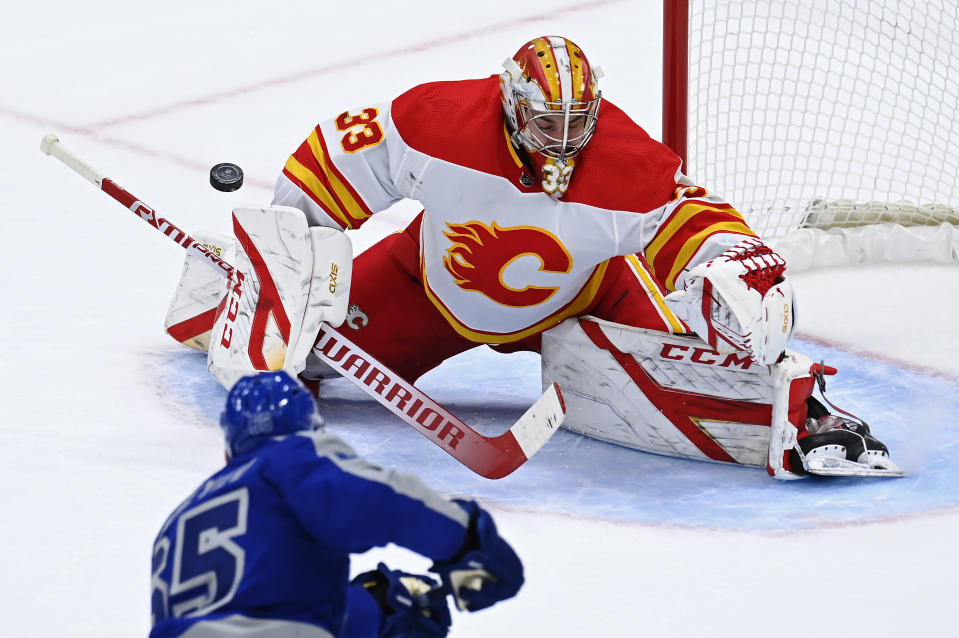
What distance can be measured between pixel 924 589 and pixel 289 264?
1449 mm

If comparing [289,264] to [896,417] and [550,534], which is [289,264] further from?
[896,417]

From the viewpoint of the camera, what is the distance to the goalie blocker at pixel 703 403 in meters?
3.11

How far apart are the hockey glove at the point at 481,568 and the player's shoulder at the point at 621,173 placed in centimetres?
130

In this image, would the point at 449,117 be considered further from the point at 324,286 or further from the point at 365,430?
the point at 365,430

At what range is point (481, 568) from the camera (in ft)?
6.05

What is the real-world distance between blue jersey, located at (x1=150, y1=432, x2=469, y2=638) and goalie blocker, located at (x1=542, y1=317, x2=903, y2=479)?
1416 mm

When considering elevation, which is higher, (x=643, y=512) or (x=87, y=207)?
(x=87, y=207)

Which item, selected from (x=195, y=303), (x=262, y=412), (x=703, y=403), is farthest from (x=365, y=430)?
(x=262, y=412)

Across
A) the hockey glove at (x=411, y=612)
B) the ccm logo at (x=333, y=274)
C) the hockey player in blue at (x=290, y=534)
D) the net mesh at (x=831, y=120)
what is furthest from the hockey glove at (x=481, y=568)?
the net mesh at (x=831, y=120)

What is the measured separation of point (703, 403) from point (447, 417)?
0.54m

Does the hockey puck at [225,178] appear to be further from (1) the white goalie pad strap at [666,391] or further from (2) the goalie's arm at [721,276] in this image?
(2) the goalie's arm at [721,276]

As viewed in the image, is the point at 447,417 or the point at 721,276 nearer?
the point at 721,276

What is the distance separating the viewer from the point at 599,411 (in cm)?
330

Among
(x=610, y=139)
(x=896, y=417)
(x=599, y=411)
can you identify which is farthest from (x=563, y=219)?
(x=896, y=417)
